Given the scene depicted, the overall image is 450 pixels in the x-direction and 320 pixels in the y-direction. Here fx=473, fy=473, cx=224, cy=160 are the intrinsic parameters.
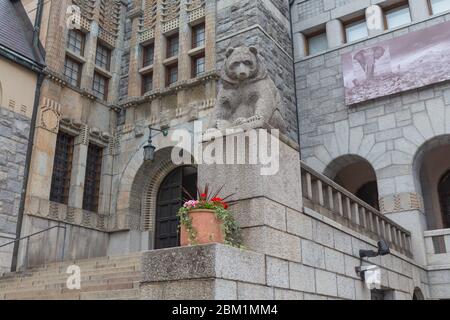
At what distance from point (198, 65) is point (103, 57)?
368 centimetres

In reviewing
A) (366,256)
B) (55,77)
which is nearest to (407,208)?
(366,256)

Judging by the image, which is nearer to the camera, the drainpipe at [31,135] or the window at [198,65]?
the drainpipe at [31,135]

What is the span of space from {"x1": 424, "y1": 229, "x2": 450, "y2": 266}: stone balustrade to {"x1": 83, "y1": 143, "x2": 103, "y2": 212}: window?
967 centimetres

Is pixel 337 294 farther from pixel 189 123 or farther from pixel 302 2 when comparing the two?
pixel 302 2

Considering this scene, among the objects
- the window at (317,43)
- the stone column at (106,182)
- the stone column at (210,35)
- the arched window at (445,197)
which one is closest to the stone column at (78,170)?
the stone column at (106,182)

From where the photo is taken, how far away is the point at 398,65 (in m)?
13.1

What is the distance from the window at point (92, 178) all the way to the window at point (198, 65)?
4037 mm

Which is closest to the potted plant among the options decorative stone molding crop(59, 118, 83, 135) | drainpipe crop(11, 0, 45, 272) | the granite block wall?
the granite block wall

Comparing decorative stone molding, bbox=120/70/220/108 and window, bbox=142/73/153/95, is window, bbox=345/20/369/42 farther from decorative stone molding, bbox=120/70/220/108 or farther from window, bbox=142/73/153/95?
window, bbox=142/73/153/95

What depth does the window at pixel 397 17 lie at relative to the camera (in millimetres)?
13806

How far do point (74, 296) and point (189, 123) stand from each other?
6991mm

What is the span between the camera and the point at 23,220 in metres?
12.4

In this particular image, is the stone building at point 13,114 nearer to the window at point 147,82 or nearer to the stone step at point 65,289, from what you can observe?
the stone step at point 65,289

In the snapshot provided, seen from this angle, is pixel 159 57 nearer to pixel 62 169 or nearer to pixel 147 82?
pixel 147 82
